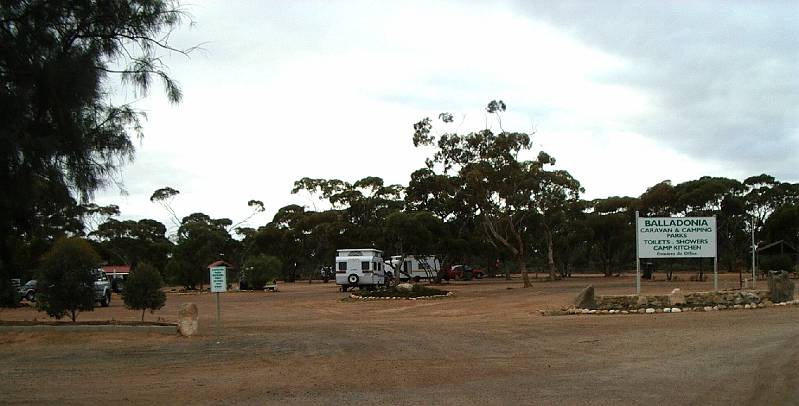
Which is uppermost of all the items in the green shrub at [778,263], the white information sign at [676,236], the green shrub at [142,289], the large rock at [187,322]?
the white information sign at [676,236]

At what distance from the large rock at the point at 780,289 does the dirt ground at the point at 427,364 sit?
16.2ft

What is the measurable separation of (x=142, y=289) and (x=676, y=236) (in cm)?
1732

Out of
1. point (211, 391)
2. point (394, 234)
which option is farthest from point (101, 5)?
point (394, 234)

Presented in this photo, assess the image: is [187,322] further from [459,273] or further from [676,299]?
[459,273]

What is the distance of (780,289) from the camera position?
23594mm

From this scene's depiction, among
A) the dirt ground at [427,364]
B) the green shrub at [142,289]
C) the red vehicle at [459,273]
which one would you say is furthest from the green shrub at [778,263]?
the green shrub at [142,289]

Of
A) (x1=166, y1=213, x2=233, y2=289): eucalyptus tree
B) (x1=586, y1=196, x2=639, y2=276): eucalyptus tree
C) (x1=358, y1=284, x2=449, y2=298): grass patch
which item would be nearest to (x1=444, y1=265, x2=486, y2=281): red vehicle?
(x1=586, y1=196, x2=639, y2=276): eucalyptus tree

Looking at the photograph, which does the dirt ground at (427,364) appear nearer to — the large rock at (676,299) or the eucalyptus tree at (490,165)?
the large rock at (676,299)

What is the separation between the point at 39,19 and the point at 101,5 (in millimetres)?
1273

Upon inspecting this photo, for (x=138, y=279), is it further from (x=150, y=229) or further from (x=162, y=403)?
(x=150, y=229)

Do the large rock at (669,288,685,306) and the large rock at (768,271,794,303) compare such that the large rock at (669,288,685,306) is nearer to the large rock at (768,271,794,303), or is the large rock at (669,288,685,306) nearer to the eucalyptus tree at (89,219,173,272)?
the large rock at (768,271,794,303)

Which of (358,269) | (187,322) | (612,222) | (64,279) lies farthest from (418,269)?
(187,322)

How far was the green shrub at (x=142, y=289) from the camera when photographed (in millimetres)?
18453

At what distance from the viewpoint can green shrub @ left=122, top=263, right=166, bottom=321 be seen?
727 inches
